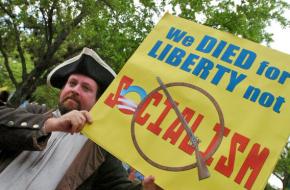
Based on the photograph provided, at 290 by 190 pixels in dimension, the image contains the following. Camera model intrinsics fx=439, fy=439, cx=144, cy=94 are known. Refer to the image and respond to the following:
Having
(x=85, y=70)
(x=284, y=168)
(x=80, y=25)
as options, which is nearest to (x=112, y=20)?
(x=80, y=25)

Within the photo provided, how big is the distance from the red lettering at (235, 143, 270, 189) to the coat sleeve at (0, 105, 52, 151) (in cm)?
85

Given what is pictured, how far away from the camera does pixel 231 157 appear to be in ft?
5.92

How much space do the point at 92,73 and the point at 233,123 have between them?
942mm

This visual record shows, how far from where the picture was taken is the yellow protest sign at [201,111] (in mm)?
1797

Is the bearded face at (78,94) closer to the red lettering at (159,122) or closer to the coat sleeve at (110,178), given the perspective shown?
the coat sleeve at (110,178)

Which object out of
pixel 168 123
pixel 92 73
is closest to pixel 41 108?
pixel 92 73

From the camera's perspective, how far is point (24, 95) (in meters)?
11.9

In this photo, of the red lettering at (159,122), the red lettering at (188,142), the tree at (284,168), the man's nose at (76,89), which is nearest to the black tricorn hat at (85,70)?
the man's nose at (76,89)

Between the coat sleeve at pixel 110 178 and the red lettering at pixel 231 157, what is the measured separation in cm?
74

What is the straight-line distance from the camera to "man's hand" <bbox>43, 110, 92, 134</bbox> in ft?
6.11

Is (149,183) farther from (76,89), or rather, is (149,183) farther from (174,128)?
(76,89)

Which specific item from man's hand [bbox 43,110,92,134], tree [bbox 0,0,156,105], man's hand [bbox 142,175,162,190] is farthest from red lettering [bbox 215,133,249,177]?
tree [bbox 0,0,156,105]

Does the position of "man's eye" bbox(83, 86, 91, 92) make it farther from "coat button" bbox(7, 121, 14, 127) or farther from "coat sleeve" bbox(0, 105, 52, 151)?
"coat button" bbox(7, 121, 14, 127)

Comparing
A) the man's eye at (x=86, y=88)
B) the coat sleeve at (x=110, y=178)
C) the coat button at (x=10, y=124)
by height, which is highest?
the man's eye at (x=86, y=88)
